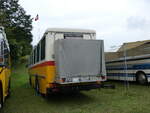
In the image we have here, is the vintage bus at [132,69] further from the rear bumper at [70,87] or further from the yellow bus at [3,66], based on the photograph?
the yellow bus at [3,66]

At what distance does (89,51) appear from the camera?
8.24 m

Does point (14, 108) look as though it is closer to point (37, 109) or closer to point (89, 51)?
point (37, 109)

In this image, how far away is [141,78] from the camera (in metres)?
12.9

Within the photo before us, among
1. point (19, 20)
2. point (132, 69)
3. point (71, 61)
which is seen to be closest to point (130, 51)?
point (132, 69)

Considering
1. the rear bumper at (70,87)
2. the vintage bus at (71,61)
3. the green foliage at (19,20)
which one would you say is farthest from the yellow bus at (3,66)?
the green foliage at (19,20)

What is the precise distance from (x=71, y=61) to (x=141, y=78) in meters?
6.56

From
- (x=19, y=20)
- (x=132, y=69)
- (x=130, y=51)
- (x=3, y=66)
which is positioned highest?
(x=19, y=20)

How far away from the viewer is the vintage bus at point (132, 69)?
1238 cm

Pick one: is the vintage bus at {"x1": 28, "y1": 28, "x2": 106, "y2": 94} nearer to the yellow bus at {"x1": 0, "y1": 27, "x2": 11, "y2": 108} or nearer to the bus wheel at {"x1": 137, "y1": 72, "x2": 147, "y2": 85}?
the yellow bus at {"x1": 0, "y1": 27, "x2": 11, "y2": 108}

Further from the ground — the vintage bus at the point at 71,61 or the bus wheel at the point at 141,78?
the vintage bus at the point at 71,61

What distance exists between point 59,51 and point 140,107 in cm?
351

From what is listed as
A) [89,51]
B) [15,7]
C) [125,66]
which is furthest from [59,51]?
[15,7]

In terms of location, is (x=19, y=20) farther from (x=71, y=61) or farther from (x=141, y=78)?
(x=71, y=61)

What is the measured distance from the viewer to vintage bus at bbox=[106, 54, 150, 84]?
40.6 feet
